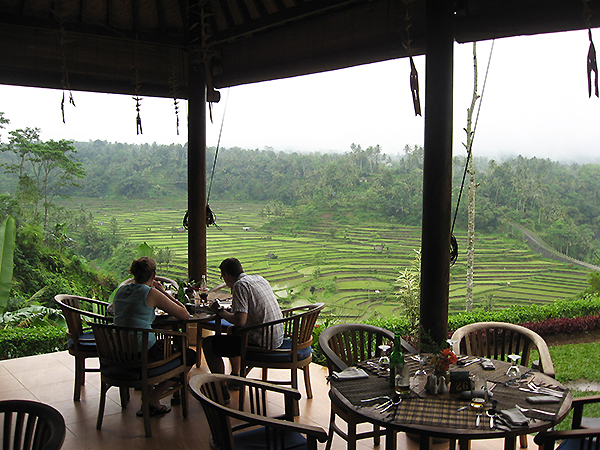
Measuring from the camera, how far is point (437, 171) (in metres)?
3.06

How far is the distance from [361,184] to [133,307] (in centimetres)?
2134

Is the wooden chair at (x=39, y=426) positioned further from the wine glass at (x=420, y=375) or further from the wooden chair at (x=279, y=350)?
the wooden chair at (x=279, y=350)

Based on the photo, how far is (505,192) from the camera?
1828cm

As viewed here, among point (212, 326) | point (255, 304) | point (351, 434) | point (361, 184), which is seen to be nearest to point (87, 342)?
point (212, 326)

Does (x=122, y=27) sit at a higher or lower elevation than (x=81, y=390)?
higher

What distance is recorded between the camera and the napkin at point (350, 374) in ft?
7.96

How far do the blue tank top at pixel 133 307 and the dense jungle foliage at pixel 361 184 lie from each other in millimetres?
12951

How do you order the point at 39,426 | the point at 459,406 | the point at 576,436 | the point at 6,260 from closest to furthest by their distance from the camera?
the point at 39,426
the point at 576,436
the point at 459,406
the point at 6,260

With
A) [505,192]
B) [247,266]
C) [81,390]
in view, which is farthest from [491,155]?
[81,390]

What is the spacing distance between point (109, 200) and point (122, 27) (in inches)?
639

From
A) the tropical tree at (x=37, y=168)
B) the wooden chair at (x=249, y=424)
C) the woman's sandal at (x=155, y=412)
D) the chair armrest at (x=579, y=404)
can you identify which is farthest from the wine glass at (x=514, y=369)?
the tropical tree at (x=37, y=168)

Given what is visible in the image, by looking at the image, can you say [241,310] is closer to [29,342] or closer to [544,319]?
[29,342]

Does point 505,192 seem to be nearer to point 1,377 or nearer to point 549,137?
point 549,137

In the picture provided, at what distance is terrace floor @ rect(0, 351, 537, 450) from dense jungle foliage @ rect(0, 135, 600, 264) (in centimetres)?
1194
